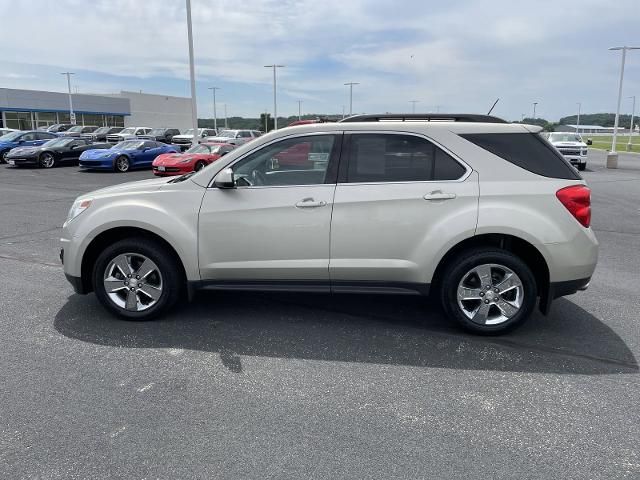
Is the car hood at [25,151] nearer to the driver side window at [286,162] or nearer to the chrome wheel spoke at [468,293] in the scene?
the driver side window at [286,162]

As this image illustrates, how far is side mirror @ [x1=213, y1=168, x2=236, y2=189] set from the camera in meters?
4.23

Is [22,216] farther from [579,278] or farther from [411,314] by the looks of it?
[579,278]

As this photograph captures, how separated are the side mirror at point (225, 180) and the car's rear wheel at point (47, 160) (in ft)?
71.6

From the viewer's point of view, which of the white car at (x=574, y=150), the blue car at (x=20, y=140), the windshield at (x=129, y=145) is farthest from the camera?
the blue car at (x=20, y=140)

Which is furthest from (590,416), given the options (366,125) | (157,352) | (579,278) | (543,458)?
(157,352)

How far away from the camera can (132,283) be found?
15.0 ft

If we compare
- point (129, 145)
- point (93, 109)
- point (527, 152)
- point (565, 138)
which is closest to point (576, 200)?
point (527, 152)

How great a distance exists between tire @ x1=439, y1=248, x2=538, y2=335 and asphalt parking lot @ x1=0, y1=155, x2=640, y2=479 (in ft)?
0.56

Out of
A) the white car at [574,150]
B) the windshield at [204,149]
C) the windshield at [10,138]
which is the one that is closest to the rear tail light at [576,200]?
the windshield at [204,149]

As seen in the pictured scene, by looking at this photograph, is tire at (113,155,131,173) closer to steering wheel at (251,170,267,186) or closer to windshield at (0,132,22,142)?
windshield at (0,132,22,142)

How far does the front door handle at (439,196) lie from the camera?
13.6 feet

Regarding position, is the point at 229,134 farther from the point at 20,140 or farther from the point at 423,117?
the point at 423,117

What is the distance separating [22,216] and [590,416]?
10562mm

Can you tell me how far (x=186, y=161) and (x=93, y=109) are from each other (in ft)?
194
